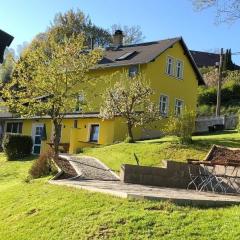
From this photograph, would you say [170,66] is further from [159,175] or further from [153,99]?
[159,175]

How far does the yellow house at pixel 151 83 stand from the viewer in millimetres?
38956

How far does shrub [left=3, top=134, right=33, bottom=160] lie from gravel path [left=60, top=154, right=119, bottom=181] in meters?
8.72

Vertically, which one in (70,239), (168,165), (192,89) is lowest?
(70,239)

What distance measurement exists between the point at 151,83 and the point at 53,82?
19242mm

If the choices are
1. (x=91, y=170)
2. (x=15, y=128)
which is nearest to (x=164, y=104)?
(x=15, y=128)

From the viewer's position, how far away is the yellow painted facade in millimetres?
37406

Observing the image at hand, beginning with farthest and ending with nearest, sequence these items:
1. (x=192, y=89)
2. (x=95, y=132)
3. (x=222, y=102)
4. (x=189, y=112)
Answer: (x=222, y=102)
(x=192, y=89)
(x=95, y=132)
(x=189, y=112)

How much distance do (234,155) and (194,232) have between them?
9575 mm

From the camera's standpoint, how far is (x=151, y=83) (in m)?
42.1

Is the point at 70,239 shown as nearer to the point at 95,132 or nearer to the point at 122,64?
the point at 95,132

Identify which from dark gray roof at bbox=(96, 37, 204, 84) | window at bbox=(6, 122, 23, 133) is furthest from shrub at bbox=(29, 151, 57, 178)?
window at bbox=(6, 122, 23, 133)

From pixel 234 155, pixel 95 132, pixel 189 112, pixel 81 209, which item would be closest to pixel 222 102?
pixel 95 132

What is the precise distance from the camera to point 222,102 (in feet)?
199

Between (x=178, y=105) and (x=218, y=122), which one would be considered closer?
(x=218, y=122)
